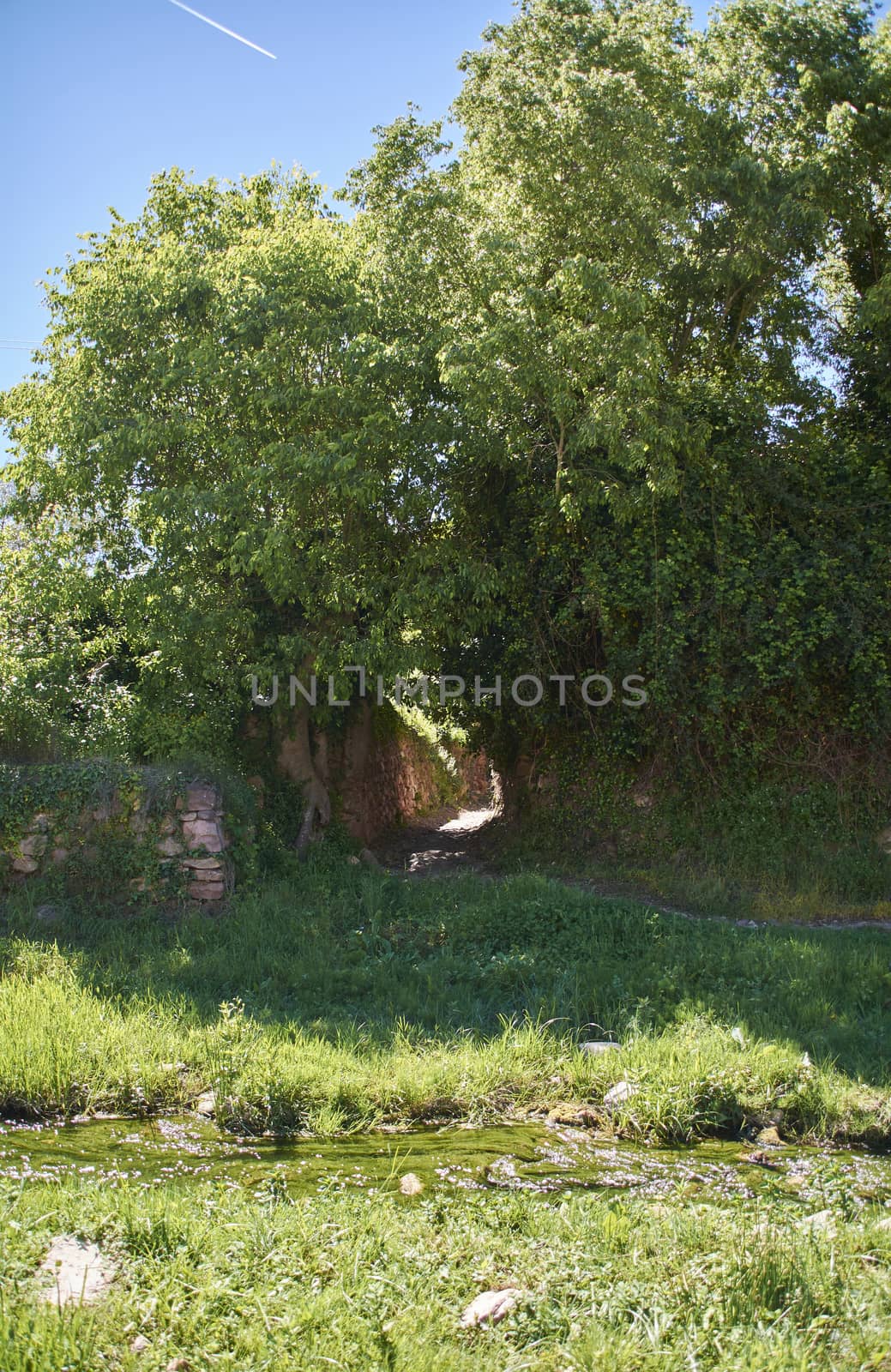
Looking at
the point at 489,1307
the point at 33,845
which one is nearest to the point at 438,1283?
the point at 489,1307

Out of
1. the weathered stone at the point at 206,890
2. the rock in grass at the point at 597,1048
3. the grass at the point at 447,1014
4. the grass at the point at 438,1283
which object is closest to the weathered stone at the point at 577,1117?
the grass at the point at 447,1014

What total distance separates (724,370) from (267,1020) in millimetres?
10144

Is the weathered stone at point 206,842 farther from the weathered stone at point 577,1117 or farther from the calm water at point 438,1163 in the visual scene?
the weathered stone at point 577,1117

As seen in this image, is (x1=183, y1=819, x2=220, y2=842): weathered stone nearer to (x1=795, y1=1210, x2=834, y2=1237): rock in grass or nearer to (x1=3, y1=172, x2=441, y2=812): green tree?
(x1=3, y1=172, x2=441, y2=812): green tree

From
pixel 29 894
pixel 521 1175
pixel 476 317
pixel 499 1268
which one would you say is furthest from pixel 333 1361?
pixel 476 317

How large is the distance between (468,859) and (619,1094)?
8.11m

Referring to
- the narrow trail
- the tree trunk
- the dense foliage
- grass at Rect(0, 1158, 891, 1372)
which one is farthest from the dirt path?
grass at Rect(0, 1158, 891, 1372)

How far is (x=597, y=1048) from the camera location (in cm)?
598

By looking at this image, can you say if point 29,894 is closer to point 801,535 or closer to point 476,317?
point 476,317

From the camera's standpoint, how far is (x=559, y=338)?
9.81 meters

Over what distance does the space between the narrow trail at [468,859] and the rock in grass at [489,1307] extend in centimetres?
624

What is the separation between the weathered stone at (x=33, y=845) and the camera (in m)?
9.40

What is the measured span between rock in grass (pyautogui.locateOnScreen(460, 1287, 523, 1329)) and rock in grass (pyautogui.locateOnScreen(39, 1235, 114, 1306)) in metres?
1.24

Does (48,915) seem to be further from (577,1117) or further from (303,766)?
(577,1117)
